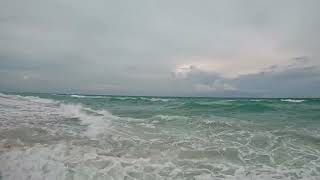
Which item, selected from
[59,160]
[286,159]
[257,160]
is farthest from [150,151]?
[286,159]

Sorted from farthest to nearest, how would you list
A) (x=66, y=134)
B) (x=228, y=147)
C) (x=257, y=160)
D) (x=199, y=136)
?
(x=199, y=136) < (x=66, y=134) < (x=228, y=147) < (x=257, y=160)

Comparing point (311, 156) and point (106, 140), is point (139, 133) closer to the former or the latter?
point (106, 140)

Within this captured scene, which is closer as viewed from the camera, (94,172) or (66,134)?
(94,172)

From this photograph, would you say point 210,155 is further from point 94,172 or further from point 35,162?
point 35,162

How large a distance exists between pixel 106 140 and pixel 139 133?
1.64m

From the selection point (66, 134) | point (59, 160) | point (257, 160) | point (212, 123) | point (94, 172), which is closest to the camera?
point (94, 172)

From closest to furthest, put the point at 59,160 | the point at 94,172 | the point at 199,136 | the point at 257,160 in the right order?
1. the point at 94,172
2. the point at 59,160
3. the point at 257,160
4. the point at 199,136

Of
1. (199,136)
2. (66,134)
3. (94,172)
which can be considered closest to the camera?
(94,172)

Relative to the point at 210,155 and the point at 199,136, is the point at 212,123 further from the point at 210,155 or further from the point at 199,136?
the point at 210,155

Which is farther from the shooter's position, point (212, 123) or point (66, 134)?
point (212, 123)

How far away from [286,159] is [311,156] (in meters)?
0.88

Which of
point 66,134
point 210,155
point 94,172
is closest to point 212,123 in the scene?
point 210,155

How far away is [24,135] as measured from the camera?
820 cm

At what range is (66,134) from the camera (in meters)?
8.83
